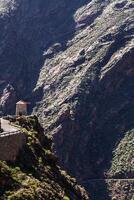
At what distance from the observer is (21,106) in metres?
84.7

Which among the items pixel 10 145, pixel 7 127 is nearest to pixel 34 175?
pixel 10 145

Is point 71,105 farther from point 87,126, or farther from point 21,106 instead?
point 21,106

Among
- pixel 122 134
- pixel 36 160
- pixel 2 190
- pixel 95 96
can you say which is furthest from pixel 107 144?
pixel 2 190

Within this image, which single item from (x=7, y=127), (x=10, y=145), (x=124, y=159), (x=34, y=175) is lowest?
(x=124, y=159)

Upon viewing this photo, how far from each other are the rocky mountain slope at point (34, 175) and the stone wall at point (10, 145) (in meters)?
0.48

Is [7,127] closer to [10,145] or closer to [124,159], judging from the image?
[10,145]

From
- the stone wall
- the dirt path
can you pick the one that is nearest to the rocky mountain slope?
the stone wall

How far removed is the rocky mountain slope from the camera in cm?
4766

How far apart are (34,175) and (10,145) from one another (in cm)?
314

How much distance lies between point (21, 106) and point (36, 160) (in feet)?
86.1

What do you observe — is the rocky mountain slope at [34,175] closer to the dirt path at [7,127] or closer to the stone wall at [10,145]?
the stone wall at [10,145]

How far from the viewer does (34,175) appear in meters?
55.0

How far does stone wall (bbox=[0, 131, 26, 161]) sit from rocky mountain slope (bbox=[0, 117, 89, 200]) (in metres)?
0.48

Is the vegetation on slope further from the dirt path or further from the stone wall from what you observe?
the stone wall
